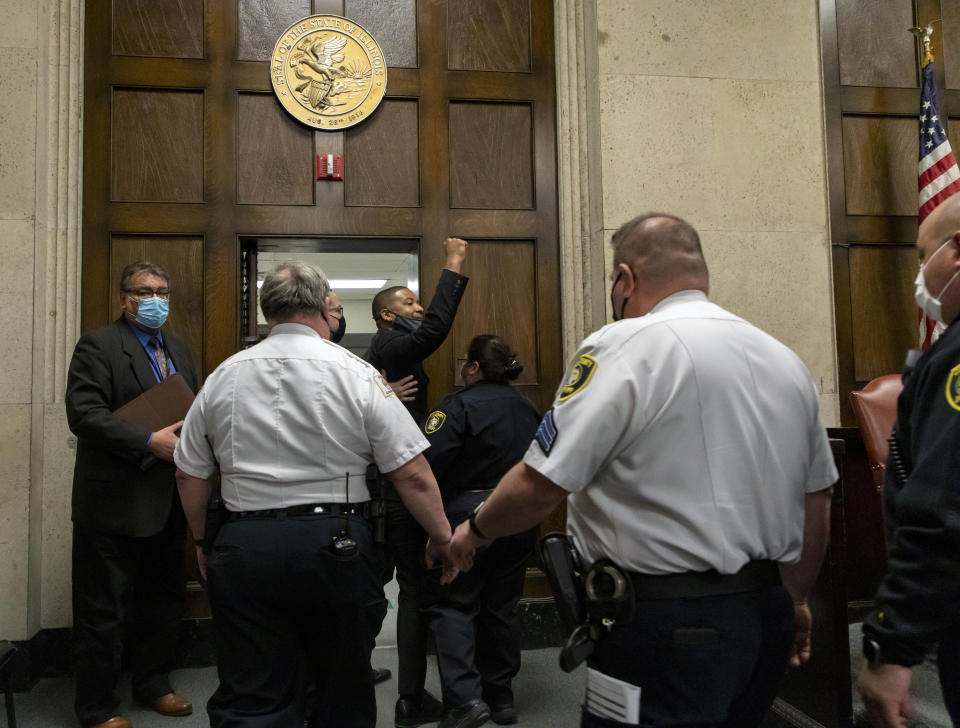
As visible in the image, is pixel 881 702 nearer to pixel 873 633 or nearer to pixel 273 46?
pixel 873 633

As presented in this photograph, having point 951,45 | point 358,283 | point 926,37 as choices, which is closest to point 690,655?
point 926,37

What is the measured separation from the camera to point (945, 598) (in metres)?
1.30

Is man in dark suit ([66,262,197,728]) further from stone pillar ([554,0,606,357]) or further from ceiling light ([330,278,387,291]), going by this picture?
ceiling light ([330,278,387,291])

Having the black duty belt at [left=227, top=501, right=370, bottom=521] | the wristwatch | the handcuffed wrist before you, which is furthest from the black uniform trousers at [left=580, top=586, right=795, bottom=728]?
the black duty belt at [left=227, top=501, right=370, bottom=521]

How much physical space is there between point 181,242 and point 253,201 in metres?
0.45

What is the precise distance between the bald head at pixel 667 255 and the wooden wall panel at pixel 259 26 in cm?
326

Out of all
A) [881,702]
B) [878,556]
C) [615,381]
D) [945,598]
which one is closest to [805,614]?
[881,702]

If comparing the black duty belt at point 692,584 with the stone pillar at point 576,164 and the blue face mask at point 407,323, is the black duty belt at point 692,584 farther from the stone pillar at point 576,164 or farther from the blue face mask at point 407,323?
the stone pillar at point 576,164

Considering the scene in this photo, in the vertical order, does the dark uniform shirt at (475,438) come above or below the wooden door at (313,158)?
below

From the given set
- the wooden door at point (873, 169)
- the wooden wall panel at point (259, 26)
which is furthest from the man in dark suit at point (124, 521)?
the wooden door at point (873, 169)

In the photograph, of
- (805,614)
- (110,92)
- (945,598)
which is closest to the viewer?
(945,598)

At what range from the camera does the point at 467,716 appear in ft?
9.90

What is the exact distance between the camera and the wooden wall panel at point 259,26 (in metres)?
4.26

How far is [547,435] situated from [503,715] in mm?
2129
